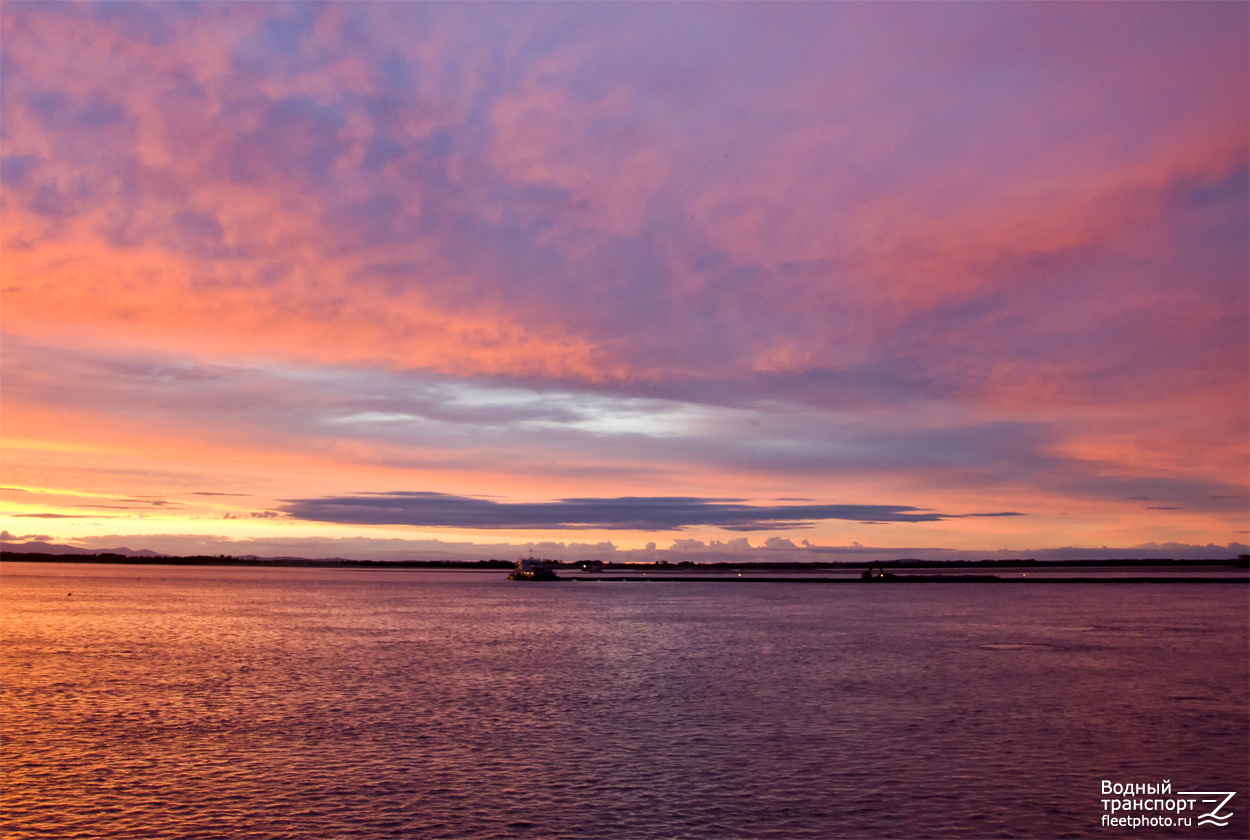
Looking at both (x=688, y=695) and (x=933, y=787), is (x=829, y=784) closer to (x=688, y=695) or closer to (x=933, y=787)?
(x=933, y=787)

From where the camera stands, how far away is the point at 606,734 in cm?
3378

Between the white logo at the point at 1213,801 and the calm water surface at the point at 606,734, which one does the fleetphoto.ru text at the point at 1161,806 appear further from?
the calm water surface at the point at 606,734

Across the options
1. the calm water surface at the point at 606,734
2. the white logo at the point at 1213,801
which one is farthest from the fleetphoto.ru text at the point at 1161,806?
the calm water surface at the point at 606,734

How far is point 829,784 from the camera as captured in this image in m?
26.4

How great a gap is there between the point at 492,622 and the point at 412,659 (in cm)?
3503

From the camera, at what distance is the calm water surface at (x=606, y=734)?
23203mm

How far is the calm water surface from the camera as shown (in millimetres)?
23203

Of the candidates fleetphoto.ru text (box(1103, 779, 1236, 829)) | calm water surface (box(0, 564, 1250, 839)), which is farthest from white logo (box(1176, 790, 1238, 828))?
calm water surface (box(0, 564, 1250, 839))

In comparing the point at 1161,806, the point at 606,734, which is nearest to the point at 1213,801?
the point at 1161,806

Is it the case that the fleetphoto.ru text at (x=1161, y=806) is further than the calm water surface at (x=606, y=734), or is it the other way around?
the fleetphoto.ru text at (x=1161, y=806)

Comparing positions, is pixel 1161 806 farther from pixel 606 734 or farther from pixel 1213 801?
pixel 606 734

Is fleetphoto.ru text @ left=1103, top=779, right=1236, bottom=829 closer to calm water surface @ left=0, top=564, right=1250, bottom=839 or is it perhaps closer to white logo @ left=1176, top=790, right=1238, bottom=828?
white logo @ left=1176, top=790, right=1238, bottom=828

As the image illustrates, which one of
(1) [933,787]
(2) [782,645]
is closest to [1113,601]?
(2) [782,645]

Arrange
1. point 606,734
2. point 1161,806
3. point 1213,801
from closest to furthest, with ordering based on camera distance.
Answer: point 1161,806 < point 1213,801 < point 606,734
